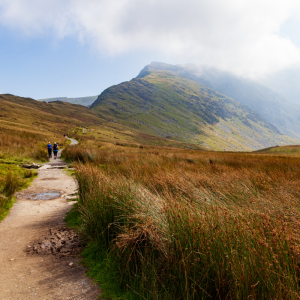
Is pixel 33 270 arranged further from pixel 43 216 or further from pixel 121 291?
pixel 43 216

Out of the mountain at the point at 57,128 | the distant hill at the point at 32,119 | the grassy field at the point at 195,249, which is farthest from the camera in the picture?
the distant hill at the point at 32,119

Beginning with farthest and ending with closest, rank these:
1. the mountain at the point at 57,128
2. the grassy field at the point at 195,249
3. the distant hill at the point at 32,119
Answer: the distant hill at the point at 32,119 < the mountain at the point at 57,128 < the grassy field at the point at 195,249

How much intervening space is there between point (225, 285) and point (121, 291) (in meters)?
1.66

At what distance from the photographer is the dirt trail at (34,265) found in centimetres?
307

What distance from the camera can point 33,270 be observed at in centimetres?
365

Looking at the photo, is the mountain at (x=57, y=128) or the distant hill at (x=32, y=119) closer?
the mountain at (x=57, y=128)

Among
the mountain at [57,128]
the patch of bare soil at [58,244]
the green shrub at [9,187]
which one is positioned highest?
the mountain at [57,128]

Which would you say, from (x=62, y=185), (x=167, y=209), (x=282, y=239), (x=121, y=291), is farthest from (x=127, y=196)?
(x=62, y=185)

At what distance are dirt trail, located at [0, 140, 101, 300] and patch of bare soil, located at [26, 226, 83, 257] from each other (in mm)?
108

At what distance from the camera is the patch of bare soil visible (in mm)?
4279

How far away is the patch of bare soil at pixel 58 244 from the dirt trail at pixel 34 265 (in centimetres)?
11

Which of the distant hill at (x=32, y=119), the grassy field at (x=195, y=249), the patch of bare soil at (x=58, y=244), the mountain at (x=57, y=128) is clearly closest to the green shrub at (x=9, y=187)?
the patch of bare soil at (x=58, y=244)

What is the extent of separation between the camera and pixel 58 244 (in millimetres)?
4645

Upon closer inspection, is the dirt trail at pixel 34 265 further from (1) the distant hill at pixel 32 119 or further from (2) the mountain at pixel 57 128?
(1) the distant hill at pixel 32 119
